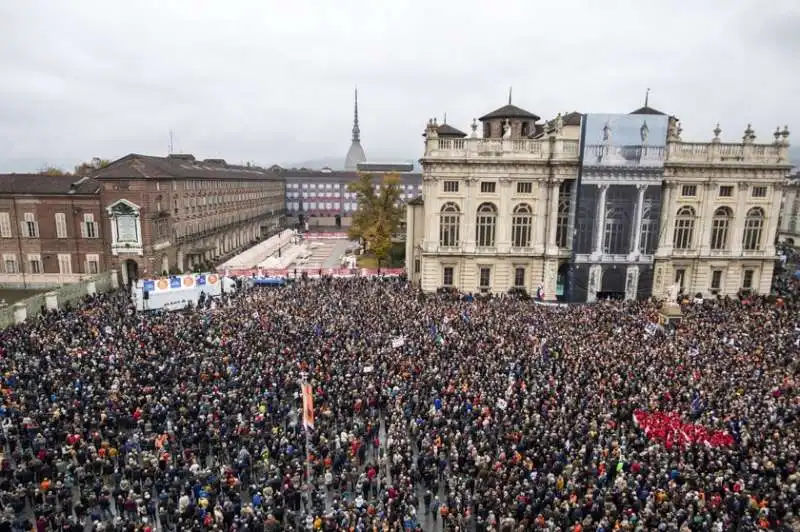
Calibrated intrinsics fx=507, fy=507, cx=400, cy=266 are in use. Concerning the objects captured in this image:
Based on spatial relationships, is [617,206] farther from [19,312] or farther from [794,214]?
[794,214]

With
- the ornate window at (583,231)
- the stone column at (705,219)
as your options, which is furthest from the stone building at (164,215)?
the stone column at (705,219)

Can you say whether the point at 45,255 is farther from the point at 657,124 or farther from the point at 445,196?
the point at 657,124

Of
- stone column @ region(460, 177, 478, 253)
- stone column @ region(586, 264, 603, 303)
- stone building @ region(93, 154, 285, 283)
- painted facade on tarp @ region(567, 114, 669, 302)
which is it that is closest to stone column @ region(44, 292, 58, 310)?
stone building @ region(93, 154, 285, 283)

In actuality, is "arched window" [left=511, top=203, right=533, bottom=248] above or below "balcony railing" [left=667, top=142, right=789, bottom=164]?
below

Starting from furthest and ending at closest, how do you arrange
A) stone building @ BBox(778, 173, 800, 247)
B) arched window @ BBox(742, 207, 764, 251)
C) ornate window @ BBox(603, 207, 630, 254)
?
stone building @ BBox(778, 173, 800, 247) → arched window @ BBox(742, 207, 764, 251) → ornate window @ BBox(603, 207, 630, 254)

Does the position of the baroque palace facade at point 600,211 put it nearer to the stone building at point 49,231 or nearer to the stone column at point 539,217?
the stone column at point 539,217

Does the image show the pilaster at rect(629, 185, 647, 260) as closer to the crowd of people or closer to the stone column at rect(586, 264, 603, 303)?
the stone column at rect(586, 264, 603, 303)
